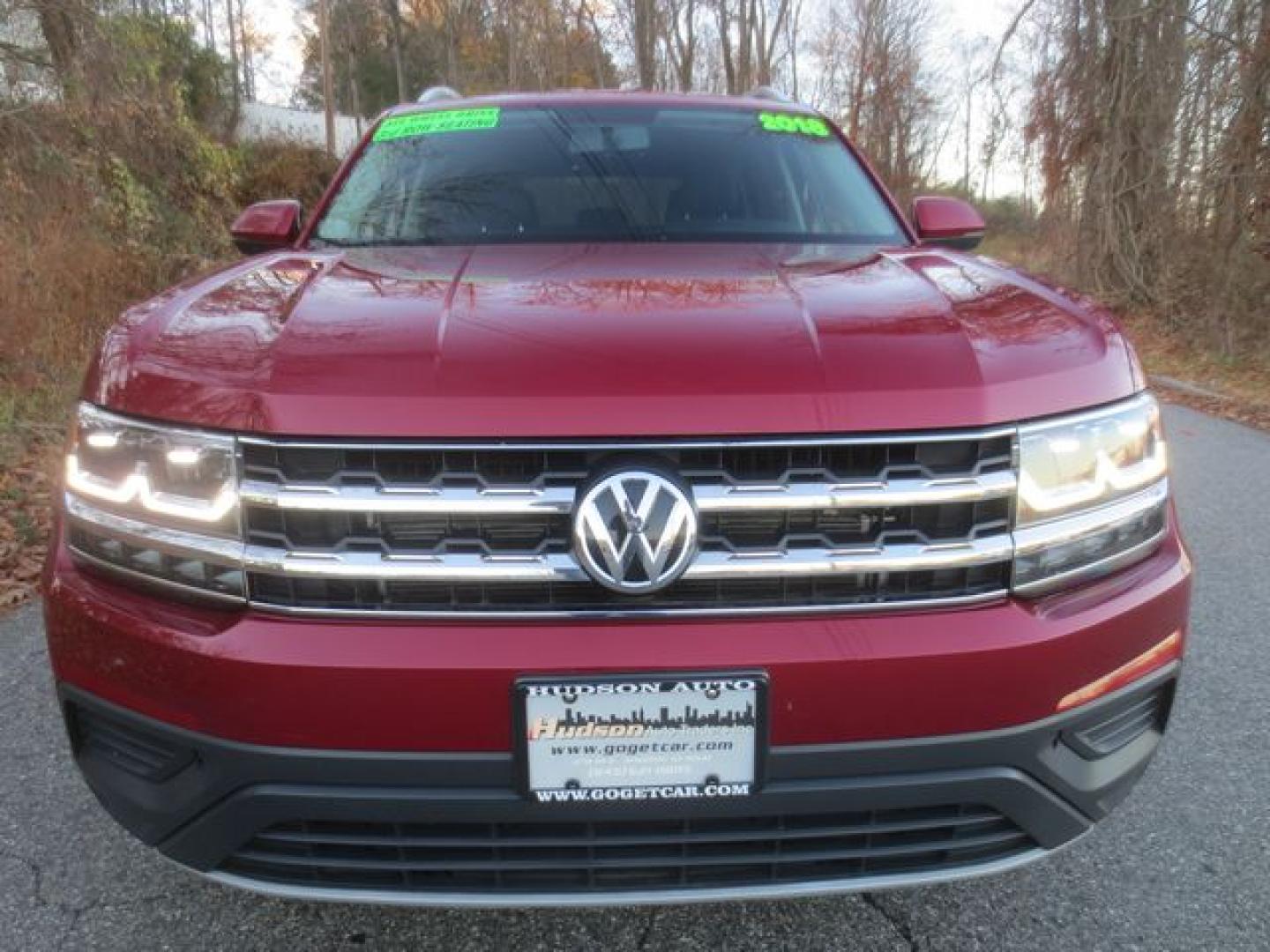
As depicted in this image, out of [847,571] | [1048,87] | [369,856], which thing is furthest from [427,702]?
[1048,87]

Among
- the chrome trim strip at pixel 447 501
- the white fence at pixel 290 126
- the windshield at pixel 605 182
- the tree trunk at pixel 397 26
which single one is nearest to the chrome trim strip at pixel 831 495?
the chrome trim strip at pixel 447 501

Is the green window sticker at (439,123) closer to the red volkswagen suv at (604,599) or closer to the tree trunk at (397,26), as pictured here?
the red volkswagen suv at (604,599)

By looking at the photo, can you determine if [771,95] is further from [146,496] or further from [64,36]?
[64,36]

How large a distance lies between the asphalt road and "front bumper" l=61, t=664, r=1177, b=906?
435 mm

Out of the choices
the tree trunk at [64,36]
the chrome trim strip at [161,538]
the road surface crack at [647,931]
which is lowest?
the road surface crack at [647,931]

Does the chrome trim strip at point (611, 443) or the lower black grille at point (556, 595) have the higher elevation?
the chrome trim strip at point (611, 443)

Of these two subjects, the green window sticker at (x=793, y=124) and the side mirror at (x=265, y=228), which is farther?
the green window sticker at (x=793, y=124)

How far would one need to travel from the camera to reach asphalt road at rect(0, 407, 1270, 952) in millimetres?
1937

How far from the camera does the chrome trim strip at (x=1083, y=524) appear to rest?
157 centimetres

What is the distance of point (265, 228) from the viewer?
285cm

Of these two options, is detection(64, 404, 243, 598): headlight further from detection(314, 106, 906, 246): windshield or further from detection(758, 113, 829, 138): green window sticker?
detection(758, 113, 829, 138): green window sticker

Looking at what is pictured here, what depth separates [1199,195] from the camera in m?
11.3

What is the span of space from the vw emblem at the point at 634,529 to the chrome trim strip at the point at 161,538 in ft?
1.81

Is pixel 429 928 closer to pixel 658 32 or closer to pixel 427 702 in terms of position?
pixel 427 702
